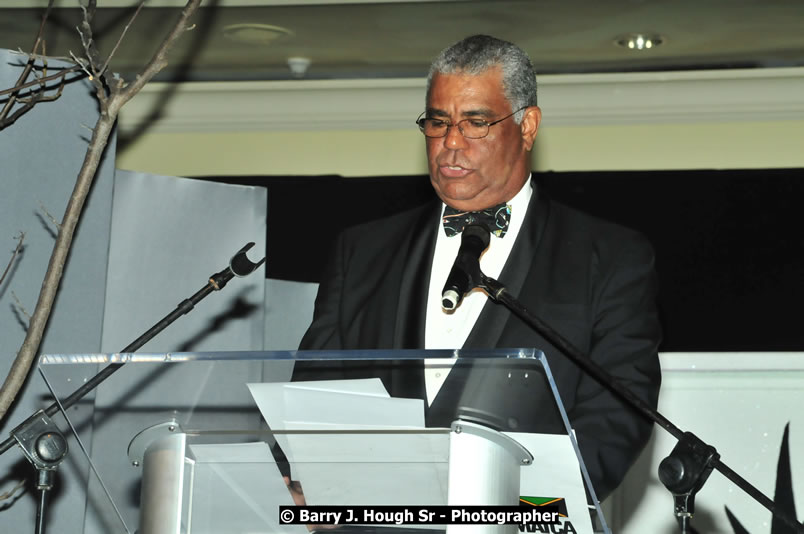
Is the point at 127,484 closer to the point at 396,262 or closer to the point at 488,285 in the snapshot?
the point at 488,285

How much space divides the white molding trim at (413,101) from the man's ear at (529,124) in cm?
257

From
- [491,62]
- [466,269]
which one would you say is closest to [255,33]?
[491,62]

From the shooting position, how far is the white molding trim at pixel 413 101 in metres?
4.93

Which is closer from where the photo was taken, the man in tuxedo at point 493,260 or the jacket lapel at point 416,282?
the man in tuxedo at point 493,260

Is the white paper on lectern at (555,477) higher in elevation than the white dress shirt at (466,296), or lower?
lower

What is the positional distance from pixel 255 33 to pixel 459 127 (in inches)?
97.2

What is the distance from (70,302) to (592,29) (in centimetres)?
250

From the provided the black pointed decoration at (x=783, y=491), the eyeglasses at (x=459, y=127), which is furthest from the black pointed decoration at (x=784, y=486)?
the eyeglasses at (x=459, y=127)

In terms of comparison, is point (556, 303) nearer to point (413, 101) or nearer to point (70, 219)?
point (70, 219)

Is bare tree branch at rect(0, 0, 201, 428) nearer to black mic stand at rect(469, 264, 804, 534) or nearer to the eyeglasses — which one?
the eyeglasses

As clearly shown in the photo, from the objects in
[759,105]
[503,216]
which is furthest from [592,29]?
[503,216]

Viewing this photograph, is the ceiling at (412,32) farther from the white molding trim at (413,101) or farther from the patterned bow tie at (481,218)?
the patterned bow tie at (481,218)

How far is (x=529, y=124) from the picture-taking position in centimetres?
246

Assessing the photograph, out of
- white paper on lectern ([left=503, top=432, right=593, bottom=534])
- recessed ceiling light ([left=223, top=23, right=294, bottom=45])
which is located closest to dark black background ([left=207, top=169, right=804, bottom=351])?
recessed ceiling light ([left=223, top=23, right=294, bottom=45])
